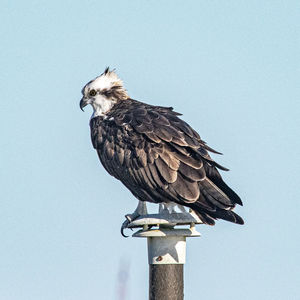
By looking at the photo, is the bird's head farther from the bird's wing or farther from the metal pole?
the metal pole

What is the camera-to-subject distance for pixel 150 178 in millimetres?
11102

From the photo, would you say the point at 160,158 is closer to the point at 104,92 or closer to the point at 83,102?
the point at 104,92

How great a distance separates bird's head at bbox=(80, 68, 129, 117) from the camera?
13.2 metres

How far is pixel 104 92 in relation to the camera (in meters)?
13.4

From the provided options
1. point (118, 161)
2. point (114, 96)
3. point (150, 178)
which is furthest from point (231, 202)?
point (114, 96)

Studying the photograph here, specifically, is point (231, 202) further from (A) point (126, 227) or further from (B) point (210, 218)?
(A) point (126, 227)

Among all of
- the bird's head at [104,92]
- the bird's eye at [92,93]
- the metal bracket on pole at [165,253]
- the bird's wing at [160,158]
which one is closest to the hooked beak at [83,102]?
the bird's head at [104,92]

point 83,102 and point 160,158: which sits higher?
point 83,102

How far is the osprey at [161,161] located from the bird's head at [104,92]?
601mm

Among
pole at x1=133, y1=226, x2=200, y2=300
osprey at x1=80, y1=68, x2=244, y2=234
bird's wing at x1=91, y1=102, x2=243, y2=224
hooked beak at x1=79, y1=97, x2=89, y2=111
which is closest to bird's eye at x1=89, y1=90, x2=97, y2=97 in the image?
hooked beak at x1=79, y1=97, x2=89, y2=111

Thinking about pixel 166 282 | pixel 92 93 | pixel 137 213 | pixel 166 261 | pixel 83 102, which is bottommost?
pixel 166 282

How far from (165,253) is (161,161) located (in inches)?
95.2

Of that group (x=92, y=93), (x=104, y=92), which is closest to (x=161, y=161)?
(x=104, y=92)

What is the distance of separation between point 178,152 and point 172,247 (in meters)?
2.35
